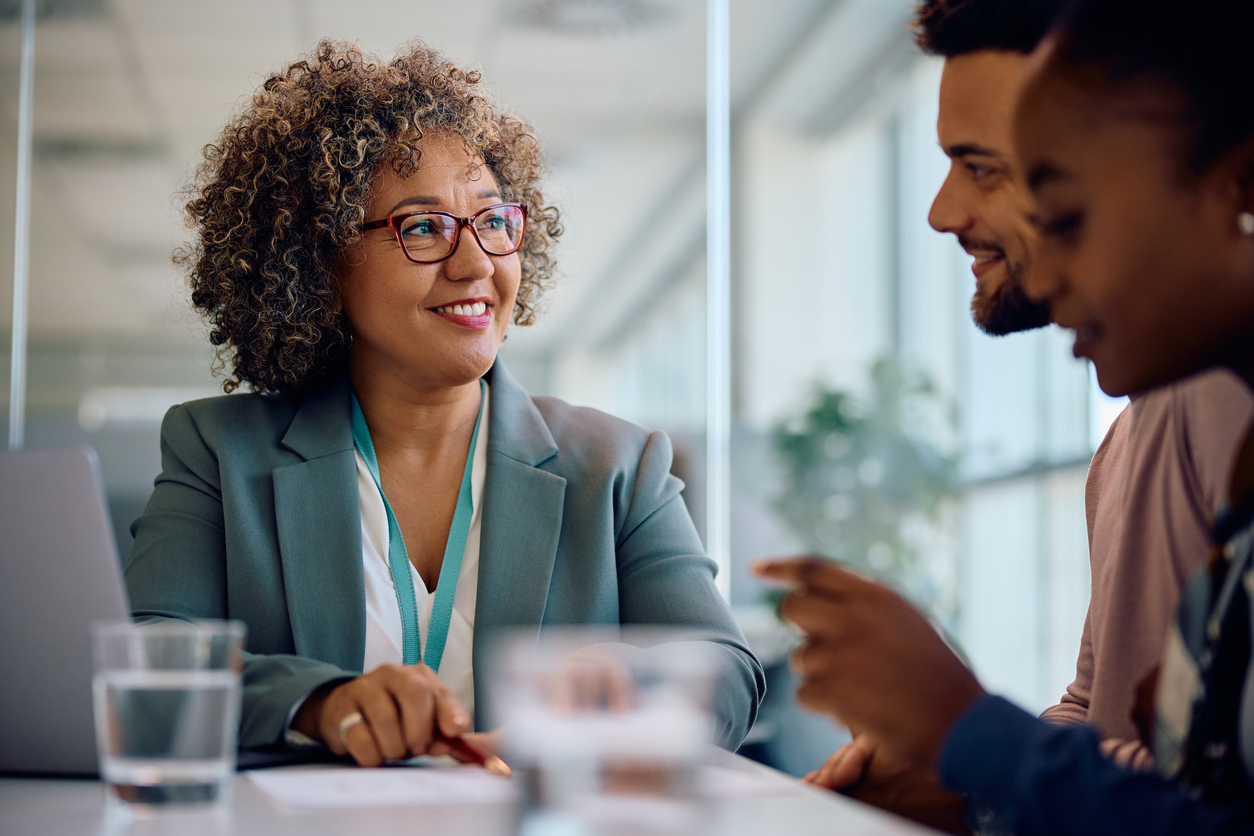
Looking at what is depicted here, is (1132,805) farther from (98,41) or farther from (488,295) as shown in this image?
(98,41)

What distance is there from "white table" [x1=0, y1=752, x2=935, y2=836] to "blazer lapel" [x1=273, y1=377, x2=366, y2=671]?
576 mm

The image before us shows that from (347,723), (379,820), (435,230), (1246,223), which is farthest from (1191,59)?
(435,230)

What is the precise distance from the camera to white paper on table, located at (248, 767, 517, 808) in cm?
81

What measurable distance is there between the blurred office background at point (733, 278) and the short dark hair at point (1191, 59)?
10.4ft

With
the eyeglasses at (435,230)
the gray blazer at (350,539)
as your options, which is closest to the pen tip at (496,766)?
the gray blazer at (350,539)

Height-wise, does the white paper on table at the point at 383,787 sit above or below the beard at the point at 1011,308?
below

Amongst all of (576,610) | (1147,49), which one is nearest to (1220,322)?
(1147,49)

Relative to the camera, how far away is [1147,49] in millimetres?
791

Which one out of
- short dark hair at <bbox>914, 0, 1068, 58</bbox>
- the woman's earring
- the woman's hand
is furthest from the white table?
short dark hair at <bbox>914, 0, 1068, 58</bbox>

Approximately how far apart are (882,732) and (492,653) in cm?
72

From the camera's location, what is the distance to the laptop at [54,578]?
0.87 metres

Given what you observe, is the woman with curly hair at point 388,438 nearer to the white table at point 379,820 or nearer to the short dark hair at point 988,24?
the white table at point 379,820

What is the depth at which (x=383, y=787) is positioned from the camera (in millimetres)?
872

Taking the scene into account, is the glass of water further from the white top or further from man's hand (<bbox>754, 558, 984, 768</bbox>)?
the white top
